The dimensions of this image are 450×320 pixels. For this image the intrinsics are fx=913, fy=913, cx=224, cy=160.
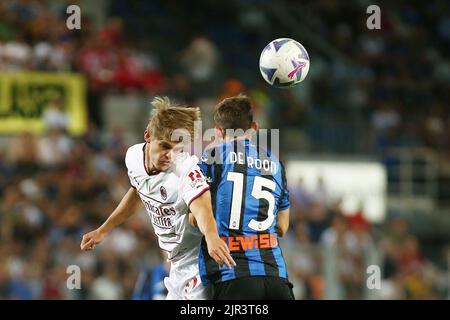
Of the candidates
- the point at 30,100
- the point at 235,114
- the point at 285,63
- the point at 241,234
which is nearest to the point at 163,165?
the point at 235,114

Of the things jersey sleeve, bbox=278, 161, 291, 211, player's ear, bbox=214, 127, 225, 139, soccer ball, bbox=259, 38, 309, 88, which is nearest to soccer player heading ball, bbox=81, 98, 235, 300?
player's ear, bbox=214, 127, 225, 139

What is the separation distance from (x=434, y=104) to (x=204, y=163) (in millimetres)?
14717

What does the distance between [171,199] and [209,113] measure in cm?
972

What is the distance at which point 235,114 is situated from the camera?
6.16 metres

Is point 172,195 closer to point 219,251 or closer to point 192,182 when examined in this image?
point 192,182

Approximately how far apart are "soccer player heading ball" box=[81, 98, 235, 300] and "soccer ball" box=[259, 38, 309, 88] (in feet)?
3.34

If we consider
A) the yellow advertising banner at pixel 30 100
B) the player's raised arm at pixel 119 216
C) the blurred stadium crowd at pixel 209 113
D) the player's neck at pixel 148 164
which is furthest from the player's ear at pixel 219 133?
the yellow advertising banner at pixel 30 100

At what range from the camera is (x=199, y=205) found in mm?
5691

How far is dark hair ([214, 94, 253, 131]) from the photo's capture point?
6.16 m

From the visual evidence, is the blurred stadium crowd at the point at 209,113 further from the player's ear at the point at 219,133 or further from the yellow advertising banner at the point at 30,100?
the player's ear at the point at 219,133

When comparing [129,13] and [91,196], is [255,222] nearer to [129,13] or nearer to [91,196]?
[91,196]

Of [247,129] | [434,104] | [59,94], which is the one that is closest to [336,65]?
[434,104]

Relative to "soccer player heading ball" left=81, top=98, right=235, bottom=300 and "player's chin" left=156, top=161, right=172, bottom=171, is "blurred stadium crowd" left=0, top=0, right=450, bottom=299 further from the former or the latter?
"player's chin" left=156, top=161, right=172, bottom=171

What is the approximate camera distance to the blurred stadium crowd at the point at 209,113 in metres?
12.9
